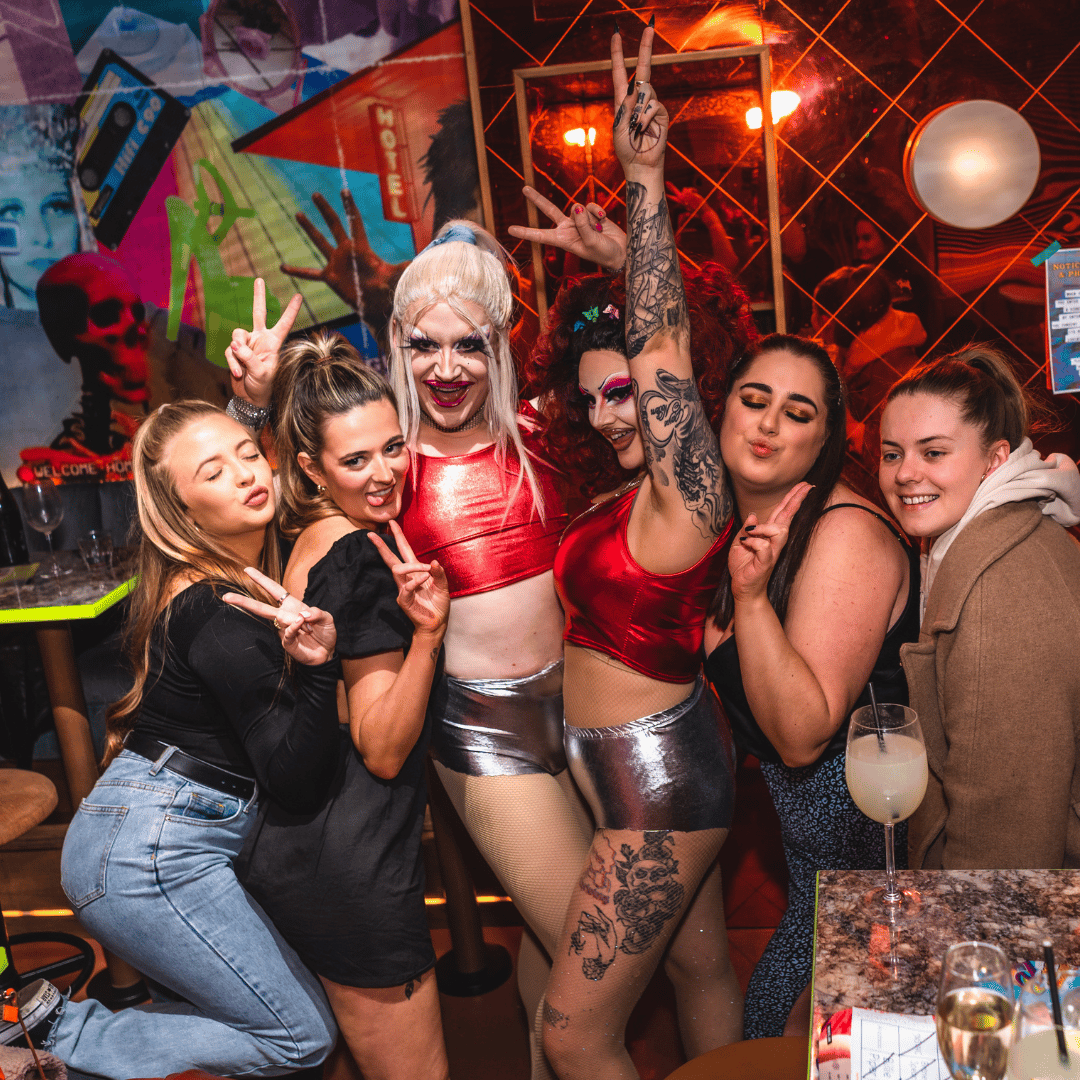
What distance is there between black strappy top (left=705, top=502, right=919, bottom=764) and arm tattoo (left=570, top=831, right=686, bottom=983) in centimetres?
33

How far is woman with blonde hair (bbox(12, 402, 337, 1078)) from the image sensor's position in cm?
194

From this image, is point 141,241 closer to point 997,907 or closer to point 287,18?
point 287,18

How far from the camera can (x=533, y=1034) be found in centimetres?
210

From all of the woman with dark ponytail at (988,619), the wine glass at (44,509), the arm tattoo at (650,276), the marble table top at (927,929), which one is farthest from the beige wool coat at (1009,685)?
the wine glass at (44,509)

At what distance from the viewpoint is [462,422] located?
2199 mm

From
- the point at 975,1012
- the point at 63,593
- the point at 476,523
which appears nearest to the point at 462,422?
the point at 476,523

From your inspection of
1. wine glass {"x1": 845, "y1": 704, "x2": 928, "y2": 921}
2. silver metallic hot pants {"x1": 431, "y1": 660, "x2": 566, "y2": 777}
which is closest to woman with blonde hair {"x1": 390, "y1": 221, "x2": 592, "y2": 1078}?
silver metallic hot pants {"x1": 431, "y1": 660, "x2": 566, "y2": 777}

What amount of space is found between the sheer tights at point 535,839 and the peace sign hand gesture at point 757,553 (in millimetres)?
670

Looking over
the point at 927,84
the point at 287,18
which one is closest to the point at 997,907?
the point at 927,84

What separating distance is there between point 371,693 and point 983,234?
2.67 metres

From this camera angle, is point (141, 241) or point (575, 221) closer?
point (575, 221)

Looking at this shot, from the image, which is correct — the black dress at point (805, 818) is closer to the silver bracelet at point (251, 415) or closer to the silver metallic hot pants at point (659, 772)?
the silver metallic hot pants at point (659, 772)

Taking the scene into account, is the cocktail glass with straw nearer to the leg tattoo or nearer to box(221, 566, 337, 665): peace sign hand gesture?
the leg tattoo

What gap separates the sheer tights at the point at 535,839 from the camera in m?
2.04
